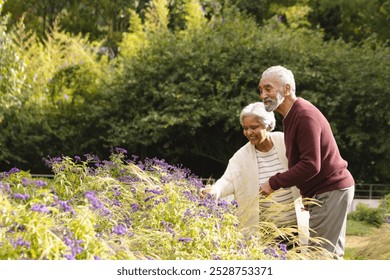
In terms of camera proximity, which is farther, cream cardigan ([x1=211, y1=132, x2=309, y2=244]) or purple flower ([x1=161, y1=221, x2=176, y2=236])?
cream cardigan ([x1=211, y1=132, x2=309, y2=244])

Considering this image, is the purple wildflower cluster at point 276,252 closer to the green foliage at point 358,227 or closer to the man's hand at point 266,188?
the man's hand at point 266,188

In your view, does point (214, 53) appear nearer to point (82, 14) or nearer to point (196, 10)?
point (196, 10)

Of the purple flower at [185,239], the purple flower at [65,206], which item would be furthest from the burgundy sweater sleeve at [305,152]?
the purple flower at [65,206]

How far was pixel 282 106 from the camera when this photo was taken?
4.94m

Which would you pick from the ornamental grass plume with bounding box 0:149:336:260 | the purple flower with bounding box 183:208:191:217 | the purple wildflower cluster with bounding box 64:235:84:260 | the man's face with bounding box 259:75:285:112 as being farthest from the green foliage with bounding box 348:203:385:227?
the purple wildflower cluster with bounding box 64:235:84:260

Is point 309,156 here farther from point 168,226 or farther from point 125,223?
point 125,223

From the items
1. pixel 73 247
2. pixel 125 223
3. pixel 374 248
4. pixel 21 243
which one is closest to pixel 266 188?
pixel 125 223

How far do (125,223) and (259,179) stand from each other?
3.27 ft

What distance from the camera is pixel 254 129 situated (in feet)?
16.6

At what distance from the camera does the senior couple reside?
4.77m

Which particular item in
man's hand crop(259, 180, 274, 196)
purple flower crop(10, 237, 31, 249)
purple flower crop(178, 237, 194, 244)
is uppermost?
man's hand crop(259, 180, 274, 196)

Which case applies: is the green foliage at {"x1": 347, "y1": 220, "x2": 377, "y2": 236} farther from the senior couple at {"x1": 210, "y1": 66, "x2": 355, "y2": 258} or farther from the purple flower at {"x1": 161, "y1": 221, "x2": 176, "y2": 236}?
the purple flower at {"x1": 161, "y1": 221, "x2": 176, "y2": 236}

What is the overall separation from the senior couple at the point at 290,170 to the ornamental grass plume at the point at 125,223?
14cm
